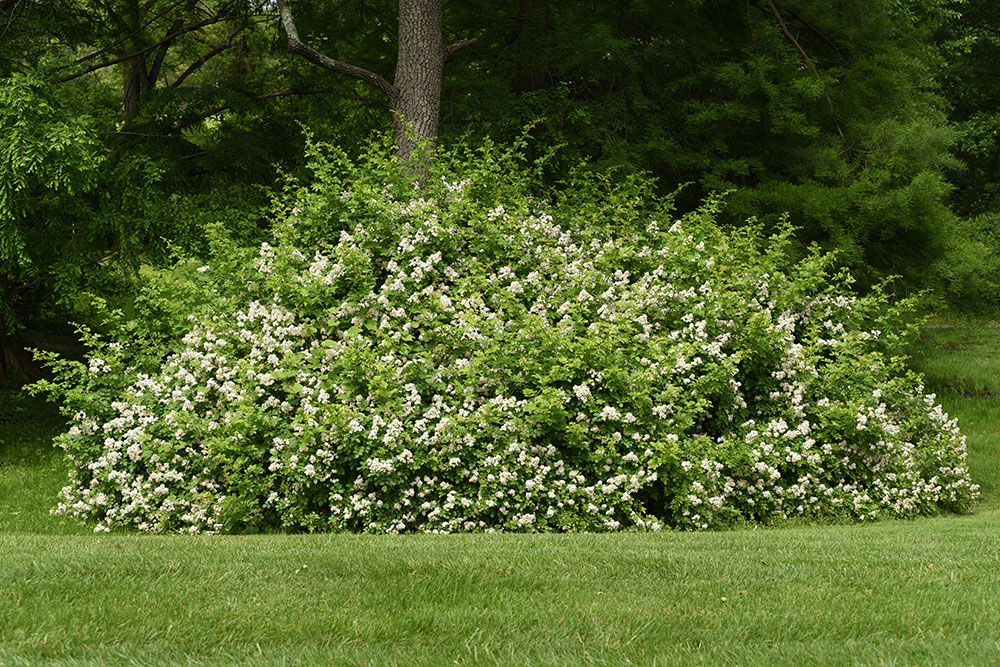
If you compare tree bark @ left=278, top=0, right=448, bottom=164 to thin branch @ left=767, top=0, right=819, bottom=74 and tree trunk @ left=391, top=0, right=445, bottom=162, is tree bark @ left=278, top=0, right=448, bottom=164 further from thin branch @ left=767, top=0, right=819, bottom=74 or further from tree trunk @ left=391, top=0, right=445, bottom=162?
thin branch @ left=767, top=0, right=819, bottom=74

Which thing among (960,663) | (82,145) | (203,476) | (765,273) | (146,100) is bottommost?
(203,476)

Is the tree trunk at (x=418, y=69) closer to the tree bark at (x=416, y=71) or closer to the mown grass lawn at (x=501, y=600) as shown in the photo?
the tree bark at (x=416, y=71)

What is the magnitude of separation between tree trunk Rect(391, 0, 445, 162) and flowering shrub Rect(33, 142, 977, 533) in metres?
1.72

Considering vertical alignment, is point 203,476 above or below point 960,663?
below

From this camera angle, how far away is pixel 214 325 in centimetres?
858

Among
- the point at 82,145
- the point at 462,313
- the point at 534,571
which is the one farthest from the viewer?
the point at 82,145

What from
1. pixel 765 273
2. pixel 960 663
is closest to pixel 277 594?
pixel 960 663

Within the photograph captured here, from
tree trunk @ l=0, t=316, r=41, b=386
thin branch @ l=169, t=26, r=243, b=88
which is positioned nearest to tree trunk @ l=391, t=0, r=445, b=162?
thin branch @ l=169, t=26, r=243, b=88

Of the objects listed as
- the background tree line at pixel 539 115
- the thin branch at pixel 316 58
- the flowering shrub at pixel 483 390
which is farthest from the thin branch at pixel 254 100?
the flowering shrub at pixel 483 390

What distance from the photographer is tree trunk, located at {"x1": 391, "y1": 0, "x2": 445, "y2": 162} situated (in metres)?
11.9

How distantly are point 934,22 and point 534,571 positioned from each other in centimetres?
1774

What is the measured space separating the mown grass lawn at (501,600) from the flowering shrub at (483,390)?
1.03 m

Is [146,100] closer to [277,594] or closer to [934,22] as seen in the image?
[277,594]

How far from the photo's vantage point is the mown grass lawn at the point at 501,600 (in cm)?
373
